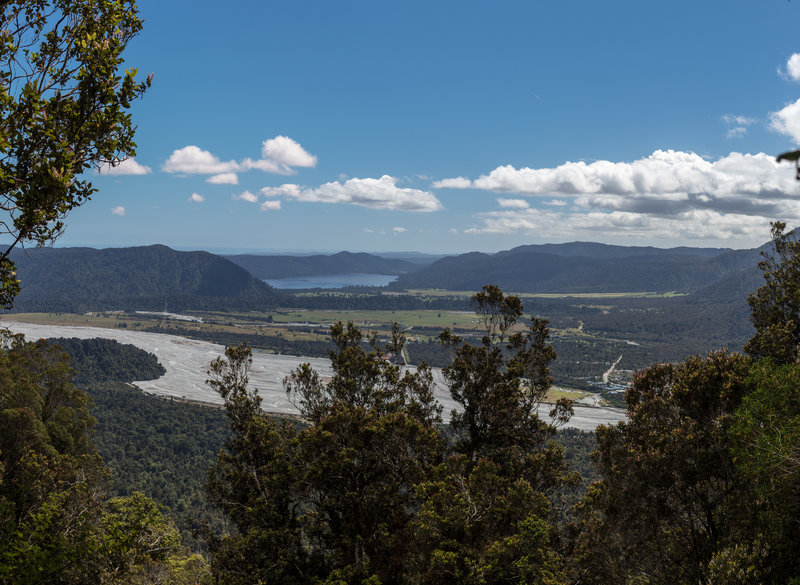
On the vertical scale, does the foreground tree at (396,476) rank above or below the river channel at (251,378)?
Result: above

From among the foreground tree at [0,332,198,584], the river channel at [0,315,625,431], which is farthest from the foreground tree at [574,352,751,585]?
the river channel at [0,315,625,431]

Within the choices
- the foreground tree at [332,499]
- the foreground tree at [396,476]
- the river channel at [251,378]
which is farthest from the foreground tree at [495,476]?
the river channel at [251,378]

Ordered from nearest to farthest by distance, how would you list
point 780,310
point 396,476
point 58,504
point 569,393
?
point 58,504 → point 396,476 → point 780,310 → point 569,393

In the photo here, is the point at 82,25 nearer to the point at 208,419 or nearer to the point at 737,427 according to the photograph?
the point at 737,427

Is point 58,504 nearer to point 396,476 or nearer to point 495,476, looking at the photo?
point 396,476

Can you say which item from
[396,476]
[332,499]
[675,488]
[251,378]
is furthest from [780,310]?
[251,378]

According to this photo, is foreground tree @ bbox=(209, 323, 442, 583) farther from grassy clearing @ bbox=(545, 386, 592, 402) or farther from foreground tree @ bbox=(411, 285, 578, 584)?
grassy clearing @ bbox=(545, 386, 592, 402)

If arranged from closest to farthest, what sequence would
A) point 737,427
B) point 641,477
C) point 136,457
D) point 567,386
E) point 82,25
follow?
point 82,25
point 737,427
point 641,477
point 136,457
point 567,386

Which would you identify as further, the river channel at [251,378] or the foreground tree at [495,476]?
the river channel at [251,378]

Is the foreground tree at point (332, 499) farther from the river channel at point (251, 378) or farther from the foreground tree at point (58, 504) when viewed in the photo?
the river channel at point (251, 378)

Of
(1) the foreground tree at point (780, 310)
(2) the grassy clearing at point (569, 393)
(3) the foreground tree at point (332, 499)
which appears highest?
(1) the foreground tree at point (780, 310)

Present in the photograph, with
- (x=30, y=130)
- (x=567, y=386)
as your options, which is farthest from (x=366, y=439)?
(x=567, y=386)
